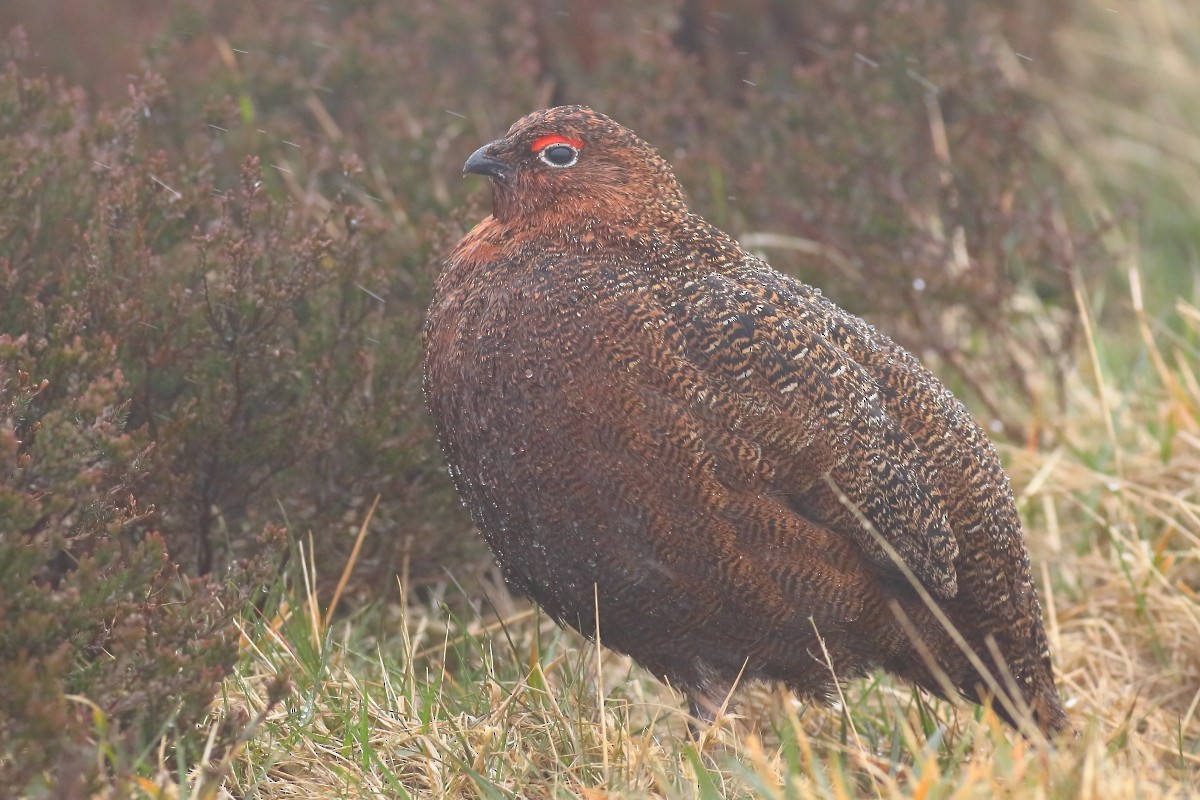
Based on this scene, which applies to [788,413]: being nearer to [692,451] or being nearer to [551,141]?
[692,451]

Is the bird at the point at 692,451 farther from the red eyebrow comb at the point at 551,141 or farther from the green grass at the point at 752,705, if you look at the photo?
the green grass at the point at 752,705

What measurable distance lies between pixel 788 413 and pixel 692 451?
0.26m

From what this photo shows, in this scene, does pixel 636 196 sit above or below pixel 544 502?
above

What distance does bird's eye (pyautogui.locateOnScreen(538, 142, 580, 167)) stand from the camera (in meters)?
3.67

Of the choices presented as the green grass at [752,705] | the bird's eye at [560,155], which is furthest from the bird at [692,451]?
the green grass at [752,705]

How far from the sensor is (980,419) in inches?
225

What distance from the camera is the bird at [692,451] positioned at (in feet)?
10.6

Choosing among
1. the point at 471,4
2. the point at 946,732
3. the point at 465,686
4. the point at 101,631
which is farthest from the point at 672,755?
the point at 471,4

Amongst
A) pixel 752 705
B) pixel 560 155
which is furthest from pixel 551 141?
pixel 752 705

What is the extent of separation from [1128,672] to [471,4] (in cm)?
458

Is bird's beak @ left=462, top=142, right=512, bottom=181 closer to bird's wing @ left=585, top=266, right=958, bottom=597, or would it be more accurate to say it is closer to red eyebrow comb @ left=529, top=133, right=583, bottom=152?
red eyebrow comb @ left=529, top=133, right=583, bottom=152

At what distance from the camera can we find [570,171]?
3.65 meters

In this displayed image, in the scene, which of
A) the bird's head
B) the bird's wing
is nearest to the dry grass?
the bird's wing

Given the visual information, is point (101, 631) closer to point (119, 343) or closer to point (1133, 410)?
point (119, 343)
